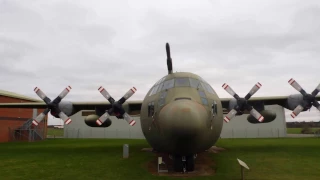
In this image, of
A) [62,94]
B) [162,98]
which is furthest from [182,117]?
[62,94]

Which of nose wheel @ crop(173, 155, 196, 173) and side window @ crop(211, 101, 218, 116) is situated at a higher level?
side window @ crop(211, 101, 218, 116)

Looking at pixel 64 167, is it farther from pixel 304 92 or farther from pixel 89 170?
pixel 304 92

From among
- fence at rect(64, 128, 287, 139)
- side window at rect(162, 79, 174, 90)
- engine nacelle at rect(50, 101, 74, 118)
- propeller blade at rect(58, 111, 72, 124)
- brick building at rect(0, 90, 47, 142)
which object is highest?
side window at rect(162, 79, 174, 90)

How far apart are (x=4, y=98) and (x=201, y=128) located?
124 feet

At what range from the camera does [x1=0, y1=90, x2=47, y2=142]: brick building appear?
121 feet

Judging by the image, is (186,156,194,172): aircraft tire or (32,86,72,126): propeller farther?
(32,86,72,126): propeller

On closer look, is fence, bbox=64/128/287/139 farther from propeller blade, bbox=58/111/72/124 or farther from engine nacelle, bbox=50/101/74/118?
propeller blade, bbox=58/111/72/124

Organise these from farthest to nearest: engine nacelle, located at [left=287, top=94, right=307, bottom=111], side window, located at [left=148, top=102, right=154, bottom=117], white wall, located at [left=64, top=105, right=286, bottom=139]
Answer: white wall, located at [left=64, top=105, right=286, bottom=139], engine nacelle, located at [left=287, top=94, right=307, bottom=111], side window, located at [left=148, top=102, right=154, bottom=117]

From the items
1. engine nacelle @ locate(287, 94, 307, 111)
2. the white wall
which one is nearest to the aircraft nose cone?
engine nacelle @ locate(287, 94, 307, 111)

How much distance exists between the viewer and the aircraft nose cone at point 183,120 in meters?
7.78

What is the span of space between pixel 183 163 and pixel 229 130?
4558cm

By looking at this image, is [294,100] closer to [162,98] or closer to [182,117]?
[162,98]

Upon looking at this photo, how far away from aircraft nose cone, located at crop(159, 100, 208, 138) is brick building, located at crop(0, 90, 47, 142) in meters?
36.2

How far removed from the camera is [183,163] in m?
10.3
